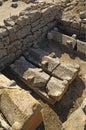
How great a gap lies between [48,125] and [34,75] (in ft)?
5.80

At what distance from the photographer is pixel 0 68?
361 inches

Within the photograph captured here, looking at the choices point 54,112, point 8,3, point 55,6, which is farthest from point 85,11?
point 8,3

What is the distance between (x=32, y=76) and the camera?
27.4 feet

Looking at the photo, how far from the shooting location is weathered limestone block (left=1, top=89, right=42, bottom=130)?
652 cm

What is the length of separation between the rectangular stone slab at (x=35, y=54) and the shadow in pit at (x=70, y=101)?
1.52m

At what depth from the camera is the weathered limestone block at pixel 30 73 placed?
8.16 metres

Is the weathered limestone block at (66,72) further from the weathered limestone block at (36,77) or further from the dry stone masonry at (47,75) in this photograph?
the weathered limestone block at (36,77)

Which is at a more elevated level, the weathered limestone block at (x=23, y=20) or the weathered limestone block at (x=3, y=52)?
the weathered limestone block at (x=23, y=20)

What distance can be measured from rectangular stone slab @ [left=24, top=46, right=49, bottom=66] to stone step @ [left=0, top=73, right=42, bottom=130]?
2049 millimetres

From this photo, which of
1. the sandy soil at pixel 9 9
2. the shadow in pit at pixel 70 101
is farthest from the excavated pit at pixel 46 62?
the sandy soil at pixel 9 9

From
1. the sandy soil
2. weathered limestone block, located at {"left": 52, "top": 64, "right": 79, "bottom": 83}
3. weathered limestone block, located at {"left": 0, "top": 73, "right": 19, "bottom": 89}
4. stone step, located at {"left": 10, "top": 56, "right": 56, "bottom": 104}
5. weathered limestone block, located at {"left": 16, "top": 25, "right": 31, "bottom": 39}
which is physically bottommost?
the sandy soil

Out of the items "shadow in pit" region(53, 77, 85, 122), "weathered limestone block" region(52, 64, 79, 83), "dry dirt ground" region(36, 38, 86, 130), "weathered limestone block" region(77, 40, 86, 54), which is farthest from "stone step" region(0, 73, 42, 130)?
"weathered limestone block" region(77, 40, 86, 54)

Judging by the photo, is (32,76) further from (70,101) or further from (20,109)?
(20,109)

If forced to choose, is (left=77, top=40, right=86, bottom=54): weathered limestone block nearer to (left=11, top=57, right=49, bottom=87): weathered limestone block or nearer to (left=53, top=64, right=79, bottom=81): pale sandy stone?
(left=53, top=64, right=79, bottom=81): pale sandy stone
